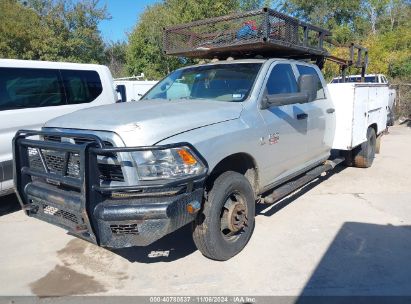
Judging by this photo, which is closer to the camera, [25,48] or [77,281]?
[77,281]

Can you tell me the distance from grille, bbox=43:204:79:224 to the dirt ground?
0.68 m

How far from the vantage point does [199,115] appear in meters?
3.63

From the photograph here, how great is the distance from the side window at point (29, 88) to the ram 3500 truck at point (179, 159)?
1.93m

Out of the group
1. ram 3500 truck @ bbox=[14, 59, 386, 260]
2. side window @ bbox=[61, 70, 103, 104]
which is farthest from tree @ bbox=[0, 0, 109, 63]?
ram 3500 truck @ bbox=[14, 59, 386, 260]

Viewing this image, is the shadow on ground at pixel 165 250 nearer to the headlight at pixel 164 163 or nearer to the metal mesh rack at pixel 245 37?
the headlight at pixel 164 163

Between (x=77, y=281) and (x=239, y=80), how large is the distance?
107 inches

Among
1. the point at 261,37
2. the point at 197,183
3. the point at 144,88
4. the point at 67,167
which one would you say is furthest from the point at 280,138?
the point at 144,88

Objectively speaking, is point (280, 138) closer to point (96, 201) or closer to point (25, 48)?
point (96, 201)

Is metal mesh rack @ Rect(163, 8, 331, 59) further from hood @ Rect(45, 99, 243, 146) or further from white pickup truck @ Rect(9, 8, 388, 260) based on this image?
hood @ Rect(45, 99, 243, 146)

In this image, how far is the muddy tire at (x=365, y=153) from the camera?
7660mm

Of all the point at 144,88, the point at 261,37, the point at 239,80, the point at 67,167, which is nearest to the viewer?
the point at 67,167

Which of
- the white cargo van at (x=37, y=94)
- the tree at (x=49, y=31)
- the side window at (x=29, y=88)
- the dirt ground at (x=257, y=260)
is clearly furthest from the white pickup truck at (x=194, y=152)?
the tree at (x=49, y=31)

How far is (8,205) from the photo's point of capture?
19.7 ft

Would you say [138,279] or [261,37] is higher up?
[261,37]
